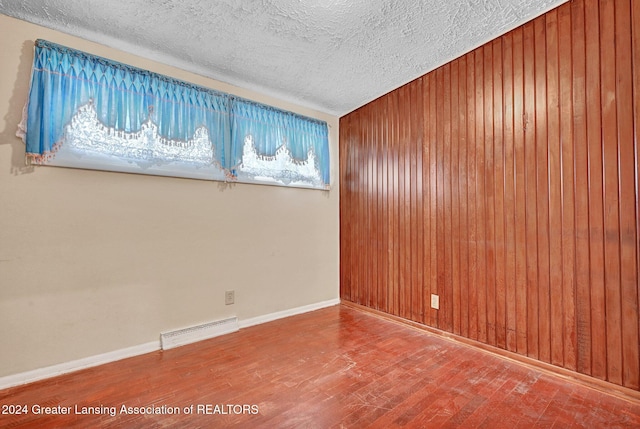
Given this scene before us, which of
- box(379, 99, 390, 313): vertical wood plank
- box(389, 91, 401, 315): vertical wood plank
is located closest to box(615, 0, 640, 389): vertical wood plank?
box(389, 91, 401, 315): vertical wood plank

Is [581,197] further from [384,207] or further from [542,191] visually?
[384,207]

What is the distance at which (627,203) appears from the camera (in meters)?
1.74

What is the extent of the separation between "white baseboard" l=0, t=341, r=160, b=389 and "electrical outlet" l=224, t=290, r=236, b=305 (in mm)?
657

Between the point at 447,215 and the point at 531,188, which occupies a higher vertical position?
the point at 531,188

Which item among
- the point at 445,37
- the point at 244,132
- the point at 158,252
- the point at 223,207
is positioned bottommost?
the point at 158,252

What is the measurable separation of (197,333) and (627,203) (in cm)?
331

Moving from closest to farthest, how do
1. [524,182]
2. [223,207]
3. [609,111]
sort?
[609,111]
[524,182]
[223,207]

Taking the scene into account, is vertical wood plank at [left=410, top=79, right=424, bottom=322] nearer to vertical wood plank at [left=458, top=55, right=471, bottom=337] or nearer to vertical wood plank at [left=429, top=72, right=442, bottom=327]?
vertical wood plank at [left=429, top=72, right=442, bottom=327]

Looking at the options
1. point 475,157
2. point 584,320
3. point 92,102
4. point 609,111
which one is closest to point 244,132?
point 92,102

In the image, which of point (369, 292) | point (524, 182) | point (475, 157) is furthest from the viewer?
point (369, 292)

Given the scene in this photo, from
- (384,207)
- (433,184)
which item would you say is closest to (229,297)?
(384,207)

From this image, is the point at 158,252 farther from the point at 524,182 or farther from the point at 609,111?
the point at 609,111

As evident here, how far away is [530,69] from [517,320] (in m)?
1.88

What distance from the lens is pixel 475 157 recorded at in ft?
8.11
